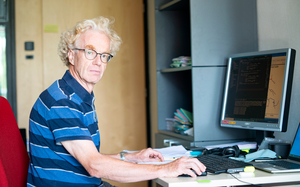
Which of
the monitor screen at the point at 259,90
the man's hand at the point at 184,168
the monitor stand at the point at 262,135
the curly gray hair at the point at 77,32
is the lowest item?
the man's hand at the point at 184,168

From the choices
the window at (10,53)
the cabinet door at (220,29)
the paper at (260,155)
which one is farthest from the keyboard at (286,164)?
the window at (10,53)

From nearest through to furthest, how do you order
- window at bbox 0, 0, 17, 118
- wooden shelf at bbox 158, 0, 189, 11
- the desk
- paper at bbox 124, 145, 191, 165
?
A: the desk
paper at bbox 124, 145, 191, 165
wooden shelf at bbox 158, 0, 189, 11
window at bbox 0, 0, 17, 118

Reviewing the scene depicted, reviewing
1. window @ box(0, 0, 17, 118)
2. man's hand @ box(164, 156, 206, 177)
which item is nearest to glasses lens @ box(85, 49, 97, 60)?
man's hand @ box(164, 156, 206, 177)

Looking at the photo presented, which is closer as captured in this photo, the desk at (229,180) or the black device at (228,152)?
the desk at (229,180)

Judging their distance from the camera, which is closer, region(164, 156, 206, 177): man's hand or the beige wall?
region(164, 156, 206, 177): man's hand

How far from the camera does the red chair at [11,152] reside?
1281mm

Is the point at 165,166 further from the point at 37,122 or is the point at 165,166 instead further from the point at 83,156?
the point at 37,122

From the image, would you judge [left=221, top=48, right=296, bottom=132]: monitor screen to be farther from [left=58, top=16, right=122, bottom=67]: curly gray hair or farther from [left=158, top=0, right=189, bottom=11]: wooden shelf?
[left=58, top=16, right=122, bottom=67]: curly gray hair

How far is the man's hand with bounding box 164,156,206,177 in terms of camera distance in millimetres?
1157

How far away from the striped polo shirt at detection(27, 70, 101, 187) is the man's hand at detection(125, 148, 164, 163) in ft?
0.98

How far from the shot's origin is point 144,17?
3.39 meters

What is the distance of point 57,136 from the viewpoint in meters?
1.20

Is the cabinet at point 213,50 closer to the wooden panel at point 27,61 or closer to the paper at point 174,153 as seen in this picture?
the paper at point 174,153

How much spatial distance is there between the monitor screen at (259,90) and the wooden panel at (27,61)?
207cm
